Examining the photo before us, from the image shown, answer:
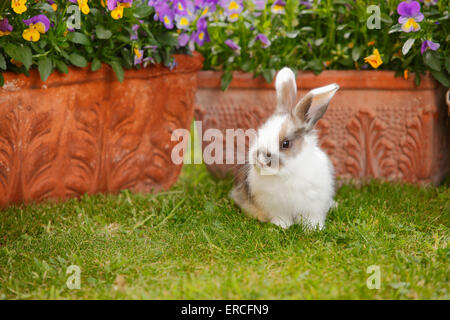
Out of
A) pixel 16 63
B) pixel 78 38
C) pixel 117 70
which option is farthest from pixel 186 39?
pixel 16 63

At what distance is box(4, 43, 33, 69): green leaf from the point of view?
2.58 metres

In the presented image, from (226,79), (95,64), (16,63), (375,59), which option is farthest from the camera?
(226,79)

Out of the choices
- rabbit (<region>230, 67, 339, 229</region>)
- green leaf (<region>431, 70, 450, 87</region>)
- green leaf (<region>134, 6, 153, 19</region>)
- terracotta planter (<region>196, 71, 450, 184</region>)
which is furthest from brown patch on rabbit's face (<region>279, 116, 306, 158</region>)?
green leaf (<region>431, 70, 450, 87</region>)

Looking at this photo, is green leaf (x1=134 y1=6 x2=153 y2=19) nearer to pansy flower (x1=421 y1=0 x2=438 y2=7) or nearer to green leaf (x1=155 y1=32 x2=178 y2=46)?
green leaf (x1=155 y1=32 x2=178 y2=46)

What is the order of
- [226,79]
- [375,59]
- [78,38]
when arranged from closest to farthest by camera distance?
[78,38], [375,59], [226,79]

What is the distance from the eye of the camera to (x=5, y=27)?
2.56 metres

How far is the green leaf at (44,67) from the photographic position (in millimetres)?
2723

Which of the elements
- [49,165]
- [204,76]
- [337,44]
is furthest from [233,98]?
[49,165]

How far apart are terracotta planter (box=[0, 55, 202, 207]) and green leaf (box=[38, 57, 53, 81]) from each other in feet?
0.47

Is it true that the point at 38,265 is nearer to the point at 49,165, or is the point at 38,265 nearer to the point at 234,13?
the point at 49,165

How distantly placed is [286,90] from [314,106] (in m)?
0.21

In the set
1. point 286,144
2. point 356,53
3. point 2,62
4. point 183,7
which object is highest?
point 183,7

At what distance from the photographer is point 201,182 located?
148 inches

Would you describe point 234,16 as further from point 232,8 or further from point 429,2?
point 429,2
